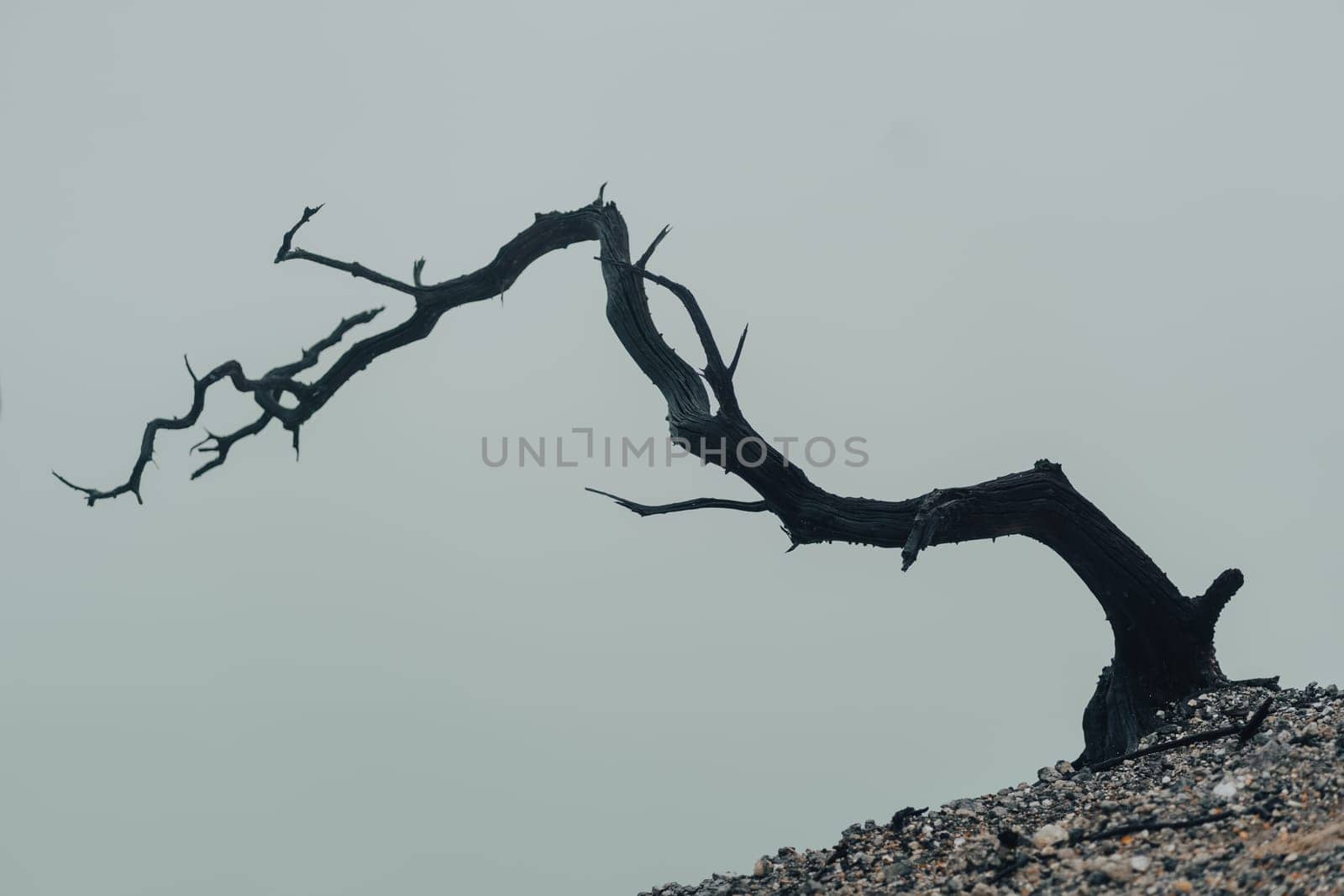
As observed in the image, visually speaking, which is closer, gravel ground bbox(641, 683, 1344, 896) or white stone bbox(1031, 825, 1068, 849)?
gravel ground bbox(641, 683, 1344, 896)

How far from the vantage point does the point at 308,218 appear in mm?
8094

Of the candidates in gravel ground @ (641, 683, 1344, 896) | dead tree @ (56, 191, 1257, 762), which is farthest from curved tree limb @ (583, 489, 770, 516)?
gravel ground @ (641, 683, 1344, 896)

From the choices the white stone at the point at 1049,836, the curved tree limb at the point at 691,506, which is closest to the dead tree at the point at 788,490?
the curved tree limb at the point at 691,506

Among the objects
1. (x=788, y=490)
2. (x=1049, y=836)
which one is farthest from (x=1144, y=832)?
(x=788, y=490)

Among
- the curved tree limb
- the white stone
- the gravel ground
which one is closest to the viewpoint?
the gravel ground

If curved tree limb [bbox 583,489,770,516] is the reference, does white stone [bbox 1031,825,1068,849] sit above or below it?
below

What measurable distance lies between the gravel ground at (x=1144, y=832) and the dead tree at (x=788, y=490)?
0.71 m

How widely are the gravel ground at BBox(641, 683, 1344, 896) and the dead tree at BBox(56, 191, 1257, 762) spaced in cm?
71

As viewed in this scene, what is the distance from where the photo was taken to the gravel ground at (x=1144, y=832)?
4.91 m

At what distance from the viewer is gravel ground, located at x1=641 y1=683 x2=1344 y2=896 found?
4.91 meters

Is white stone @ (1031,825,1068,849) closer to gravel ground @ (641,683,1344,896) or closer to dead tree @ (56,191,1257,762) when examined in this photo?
gravel ground @ (641,683,1344,896)

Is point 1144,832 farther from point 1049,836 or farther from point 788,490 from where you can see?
point 788,490

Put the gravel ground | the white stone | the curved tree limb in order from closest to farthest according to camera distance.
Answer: the gravel ground < the white stone < the curved tree limb

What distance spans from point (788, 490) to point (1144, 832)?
276 cm
